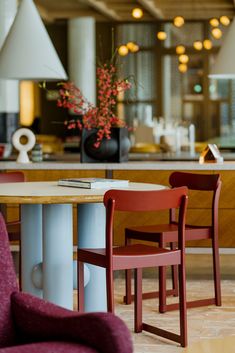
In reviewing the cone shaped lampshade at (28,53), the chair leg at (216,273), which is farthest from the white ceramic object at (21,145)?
the chair leg at (216,273)

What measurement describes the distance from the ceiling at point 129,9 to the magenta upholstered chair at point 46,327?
13.5 m

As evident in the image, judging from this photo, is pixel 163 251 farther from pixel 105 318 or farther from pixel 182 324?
pixel 105 318

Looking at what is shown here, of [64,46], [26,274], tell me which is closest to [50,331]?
[26,274]

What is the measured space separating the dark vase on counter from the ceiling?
9.28 meters

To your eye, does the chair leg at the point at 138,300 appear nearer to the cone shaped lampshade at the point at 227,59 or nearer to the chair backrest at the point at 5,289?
the chair backrest at the point at 5,289

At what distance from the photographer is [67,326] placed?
304 centimetres

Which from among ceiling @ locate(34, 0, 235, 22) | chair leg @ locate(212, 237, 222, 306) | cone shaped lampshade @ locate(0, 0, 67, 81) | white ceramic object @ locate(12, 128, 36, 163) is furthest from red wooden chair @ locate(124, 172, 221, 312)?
ceiling @ locate(34, 0, 235, 22)

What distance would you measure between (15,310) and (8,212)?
440 centimetres

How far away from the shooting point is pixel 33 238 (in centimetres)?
552

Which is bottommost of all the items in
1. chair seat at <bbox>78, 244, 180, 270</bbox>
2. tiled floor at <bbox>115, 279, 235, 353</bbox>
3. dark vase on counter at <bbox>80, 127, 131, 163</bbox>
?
tiled floor at <bbox>115, 279, 235, 353</bbox>

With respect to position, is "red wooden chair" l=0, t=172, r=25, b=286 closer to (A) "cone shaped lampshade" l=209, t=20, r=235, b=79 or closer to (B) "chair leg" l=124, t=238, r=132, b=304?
(B) "chair leg" l=124, t=238, r=132, b=304

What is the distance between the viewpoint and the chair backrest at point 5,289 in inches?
128

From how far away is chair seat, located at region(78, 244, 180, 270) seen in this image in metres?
4.89

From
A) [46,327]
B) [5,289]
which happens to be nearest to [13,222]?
[5,289]
